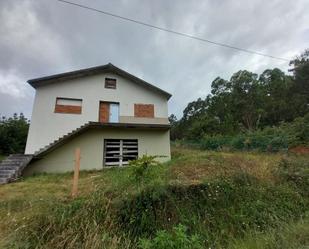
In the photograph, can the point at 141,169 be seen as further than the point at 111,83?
No

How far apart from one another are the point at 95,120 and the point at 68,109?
1.57 metres

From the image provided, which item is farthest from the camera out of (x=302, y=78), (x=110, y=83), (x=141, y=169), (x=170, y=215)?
(x=302, y=78)

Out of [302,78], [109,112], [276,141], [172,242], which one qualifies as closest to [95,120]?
[109,112]

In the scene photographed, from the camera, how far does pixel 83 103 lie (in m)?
11.7

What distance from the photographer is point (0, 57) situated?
32.4 feet

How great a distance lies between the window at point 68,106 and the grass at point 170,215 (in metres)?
7.34

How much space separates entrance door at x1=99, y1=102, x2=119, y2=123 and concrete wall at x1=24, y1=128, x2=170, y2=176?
1.21m

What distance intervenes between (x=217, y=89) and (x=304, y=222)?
3738cm

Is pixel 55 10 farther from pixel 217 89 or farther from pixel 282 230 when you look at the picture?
pixel 217 89

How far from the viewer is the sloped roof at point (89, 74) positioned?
11180mm

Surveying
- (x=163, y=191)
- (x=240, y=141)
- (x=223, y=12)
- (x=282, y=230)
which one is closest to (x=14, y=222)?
(x=163, y=191)

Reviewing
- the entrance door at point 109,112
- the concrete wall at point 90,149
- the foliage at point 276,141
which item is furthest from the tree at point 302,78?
the entrance door at point 109,112

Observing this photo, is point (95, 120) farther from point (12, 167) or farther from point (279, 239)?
point (279, 239)

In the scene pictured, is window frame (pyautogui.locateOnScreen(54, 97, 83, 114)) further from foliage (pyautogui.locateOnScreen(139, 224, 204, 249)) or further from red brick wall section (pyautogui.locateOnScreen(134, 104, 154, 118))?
foliage (pyautogui.locateOnScreen(139, 224, 204, 249))
